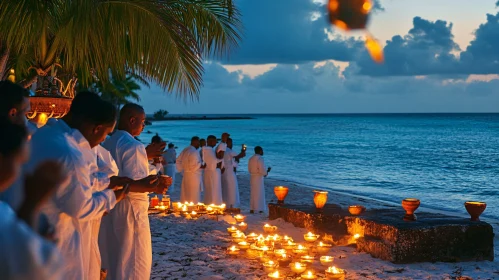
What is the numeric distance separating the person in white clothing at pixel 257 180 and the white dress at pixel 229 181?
2.97 ft

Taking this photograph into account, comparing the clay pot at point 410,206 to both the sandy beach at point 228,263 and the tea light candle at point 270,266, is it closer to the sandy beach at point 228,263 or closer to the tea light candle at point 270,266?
the sandy beach at point 228,263

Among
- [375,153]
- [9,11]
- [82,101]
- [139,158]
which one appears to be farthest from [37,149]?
[375,153]

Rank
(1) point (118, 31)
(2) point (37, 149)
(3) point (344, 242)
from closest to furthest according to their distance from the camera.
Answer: (2) point (37, 149)
(1) point (118, 31)
(3) point (344, 242)

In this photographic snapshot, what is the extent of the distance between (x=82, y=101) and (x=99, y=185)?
27.2 inches

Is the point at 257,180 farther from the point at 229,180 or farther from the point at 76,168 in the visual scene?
the point at 76,168

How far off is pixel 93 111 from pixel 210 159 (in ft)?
37.3

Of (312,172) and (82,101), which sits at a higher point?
(82,101)

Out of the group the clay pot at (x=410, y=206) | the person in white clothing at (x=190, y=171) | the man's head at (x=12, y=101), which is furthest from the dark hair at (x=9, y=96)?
the person in white clothing at (x=190, y=171)

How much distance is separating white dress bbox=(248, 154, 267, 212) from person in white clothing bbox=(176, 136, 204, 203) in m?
1.40

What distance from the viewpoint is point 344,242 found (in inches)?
364

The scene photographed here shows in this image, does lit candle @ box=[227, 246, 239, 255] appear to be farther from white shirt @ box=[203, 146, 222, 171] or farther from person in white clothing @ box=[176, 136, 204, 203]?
white shirt @ box=[203, 146, 222, 171]

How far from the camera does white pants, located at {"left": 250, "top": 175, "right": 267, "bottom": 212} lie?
15.2 m

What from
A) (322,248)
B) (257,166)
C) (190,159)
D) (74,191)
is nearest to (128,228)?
(74,191)

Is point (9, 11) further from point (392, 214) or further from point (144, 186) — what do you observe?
point (392, 214)
